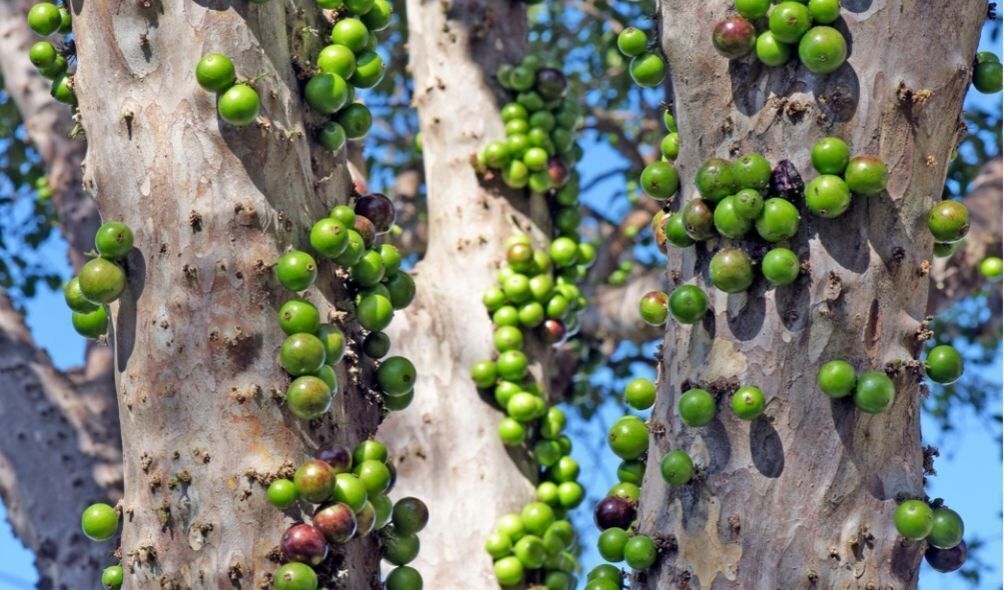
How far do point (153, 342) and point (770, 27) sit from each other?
1525 millimetres

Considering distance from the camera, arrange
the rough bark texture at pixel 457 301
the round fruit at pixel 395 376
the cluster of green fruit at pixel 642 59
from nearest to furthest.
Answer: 1. the cluster of green fruit at pixel 642 59
2. the round fruit at pixel 395 376
3. the rough bark texture at pixel 457 301

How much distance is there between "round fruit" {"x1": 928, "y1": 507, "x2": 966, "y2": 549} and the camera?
263cm

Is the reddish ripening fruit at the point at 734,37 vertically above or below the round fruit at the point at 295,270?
above

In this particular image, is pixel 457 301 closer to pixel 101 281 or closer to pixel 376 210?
pixel 376 210

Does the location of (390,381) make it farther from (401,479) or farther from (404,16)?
(404,16)

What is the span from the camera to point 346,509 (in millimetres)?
2682

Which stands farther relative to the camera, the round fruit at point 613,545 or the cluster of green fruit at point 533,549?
the cluster of green fruit at point 533,549

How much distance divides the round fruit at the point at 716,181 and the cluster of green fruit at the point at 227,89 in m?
1.01

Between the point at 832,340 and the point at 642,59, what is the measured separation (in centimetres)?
87

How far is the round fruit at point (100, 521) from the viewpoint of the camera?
9.43ft

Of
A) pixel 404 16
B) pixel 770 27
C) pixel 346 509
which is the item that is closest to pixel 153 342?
pixel 346 509

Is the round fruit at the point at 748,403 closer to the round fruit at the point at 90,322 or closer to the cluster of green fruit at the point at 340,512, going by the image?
the cluster of green fruit at the point at 340,512

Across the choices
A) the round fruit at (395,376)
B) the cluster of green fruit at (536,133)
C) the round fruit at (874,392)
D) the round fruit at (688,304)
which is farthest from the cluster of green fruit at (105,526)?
the cluster of green fruit at (536,133)

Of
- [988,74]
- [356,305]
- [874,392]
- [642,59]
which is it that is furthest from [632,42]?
[874,392]
